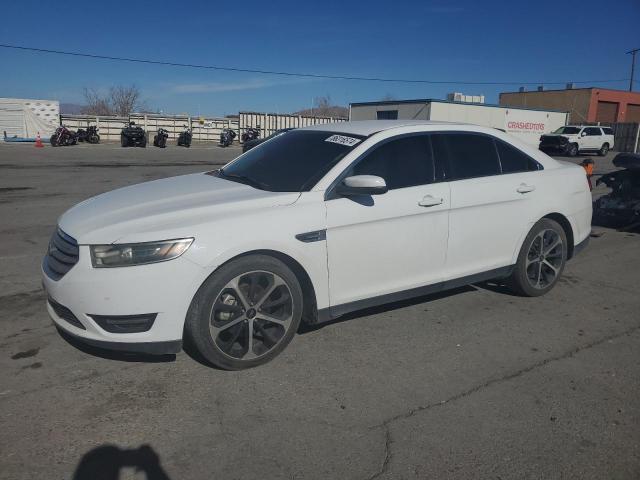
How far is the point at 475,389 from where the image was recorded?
3.41 m

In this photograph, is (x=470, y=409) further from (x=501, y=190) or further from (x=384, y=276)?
(x=501, y=190)

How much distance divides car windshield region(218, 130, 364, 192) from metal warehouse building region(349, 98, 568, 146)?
30.1m

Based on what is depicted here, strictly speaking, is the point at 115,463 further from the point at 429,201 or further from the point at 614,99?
the point at 614,99

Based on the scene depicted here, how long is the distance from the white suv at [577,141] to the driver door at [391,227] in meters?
32.2

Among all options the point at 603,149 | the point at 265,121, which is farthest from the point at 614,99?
the point at 265,121

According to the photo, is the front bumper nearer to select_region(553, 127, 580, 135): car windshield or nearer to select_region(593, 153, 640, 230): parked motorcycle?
select_region(593, 153, 640, 230): parked motorcycle

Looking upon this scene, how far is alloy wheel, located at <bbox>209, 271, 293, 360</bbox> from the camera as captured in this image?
11.3 feet

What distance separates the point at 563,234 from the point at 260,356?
11.0 feet

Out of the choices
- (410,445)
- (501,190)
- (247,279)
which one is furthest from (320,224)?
(501,190)

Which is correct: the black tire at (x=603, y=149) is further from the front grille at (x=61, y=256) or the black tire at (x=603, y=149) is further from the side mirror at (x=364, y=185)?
the front grille at (x=61, y=256)

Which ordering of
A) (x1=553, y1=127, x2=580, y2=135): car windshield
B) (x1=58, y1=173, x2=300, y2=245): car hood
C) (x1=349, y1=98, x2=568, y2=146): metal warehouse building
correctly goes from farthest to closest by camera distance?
(x1=349, y1=98, x2=568, y2=146): metal warehouse building
(x1=553, y1=127, x2=580, y2=135): car windshield
(x1=58, y1=173, x2=300, y2=245): car hood

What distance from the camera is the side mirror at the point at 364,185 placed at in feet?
12.0

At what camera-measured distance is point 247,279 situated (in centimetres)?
348

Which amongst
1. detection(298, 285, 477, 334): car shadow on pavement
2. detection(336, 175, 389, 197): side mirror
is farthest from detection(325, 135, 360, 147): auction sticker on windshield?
detection(298, 285, 477, 334): car shadow on pavement
